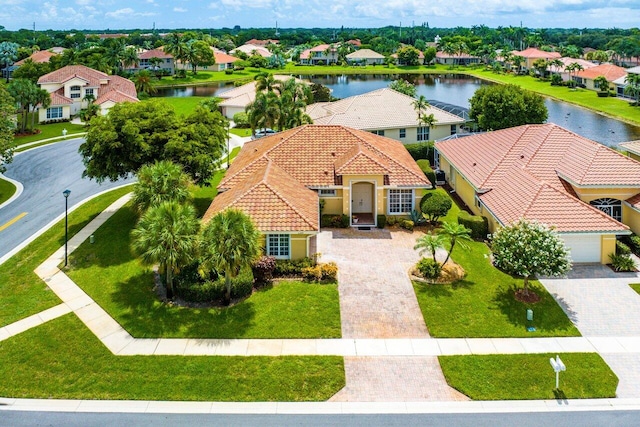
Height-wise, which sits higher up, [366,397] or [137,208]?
[137,208]

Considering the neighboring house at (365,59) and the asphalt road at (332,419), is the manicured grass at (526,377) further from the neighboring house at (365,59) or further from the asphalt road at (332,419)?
the neighboring house at (365,59)

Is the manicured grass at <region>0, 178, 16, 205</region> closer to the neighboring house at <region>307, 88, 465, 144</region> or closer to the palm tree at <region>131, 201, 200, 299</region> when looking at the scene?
the palm tree at <region>131, 201, 200, 299</region>

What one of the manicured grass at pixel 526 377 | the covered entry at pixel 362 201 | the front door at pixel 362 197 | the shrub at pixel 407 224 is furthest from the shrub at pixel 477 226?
the manicured grass at pixel 526 377

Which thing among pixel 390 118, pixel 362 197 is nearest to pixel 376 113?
pixel 390 118

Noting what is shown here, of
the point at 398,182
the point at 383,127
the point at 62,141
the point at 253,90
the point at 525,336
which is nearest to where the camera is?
the point at 525,336

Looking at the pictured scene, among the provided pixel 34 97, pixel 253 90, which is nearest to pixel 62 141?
pixel 34 97

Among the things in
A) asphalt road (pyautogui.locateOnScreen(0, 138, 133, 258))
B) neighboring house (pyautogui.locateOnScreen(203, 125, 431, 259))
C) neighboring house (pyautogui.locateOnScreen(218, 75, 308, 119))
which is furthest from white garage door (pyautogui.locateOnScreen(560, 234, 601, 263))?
neighboring house (pyautogui.locateOnScreen(218, 75, 308, 119))

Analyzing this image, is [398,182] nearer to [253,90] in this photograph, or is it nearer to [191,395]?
[191,395]
